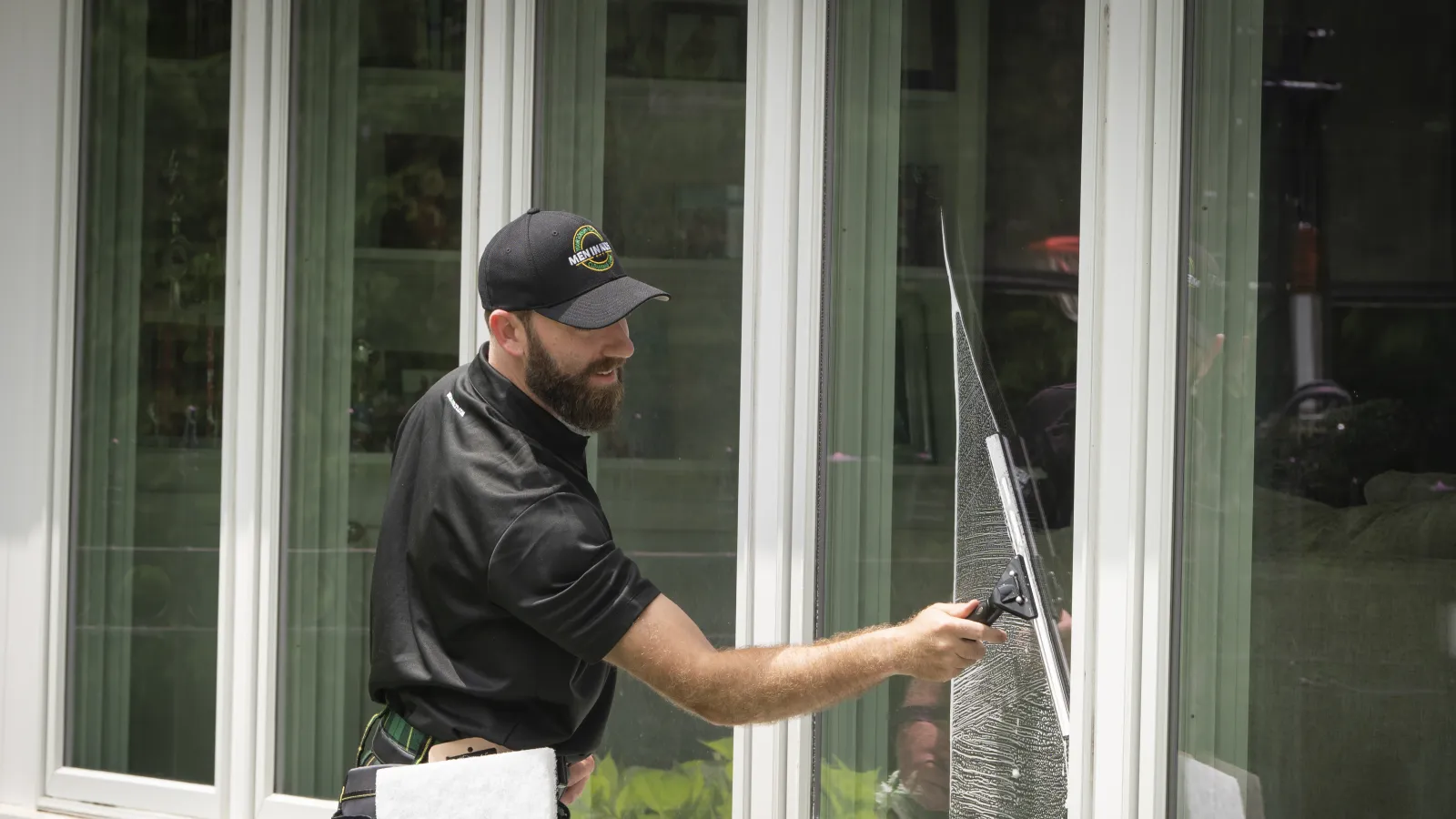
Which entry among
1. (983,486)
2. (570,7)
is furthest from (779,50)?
(983,486)

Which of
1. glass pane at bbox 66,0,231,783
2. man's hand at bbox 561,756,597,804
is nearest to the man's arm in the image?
man's hand at bbox 561,756,597,804

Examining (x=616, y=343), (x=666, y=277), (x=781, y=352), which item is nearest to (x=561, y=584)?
(x=616, y=343)

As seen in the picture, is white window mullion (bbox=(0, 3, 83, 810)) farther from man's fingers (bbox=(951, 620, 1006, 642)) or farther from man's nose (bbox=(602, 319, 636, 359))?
man's fingers (bbox=(951, 620, 1006, 642))

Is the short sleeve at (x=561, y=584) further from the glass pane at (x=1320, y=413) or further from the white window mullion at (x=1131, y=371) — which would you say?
the glass pane at (x=1320, y=413)

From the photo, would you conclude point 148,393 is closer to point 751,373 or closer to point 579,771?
point 751,373

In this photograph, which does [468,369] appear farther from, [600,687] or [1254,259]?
[1254,259]

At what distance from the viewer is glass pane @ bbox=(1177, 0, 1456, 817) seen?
2.54 meters

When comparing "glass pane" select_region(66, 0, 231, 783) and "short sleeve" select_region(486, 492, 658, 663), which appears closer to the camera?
"short sleeve" select_region(486, 492, 658, 663)

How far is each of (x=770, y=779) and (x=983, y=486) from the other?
2.84 feet

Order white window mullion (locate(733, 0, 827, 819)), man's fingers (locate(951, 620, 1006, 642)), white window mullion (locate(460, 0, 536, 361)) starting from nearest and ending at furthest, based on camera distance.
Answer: man's fingers (locate(951, 620, 1006, 642))
white window mullion (locate(733, 0, 827, 819))
white window mullion (locate(460, 0, 536, 361))

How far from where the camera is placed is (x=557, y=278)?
6.31 ft

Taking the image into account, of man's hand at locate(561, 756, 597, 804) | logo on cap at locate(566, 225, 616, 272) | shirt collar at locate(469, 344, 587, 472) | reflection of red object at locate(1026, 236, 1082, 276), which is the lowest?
man's hand at locate(561, 756, 597, 804)

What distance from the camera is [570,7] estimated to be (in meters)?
3.40

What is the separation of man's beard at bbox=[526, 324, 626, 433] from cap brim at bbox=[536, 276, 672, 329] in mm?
64
